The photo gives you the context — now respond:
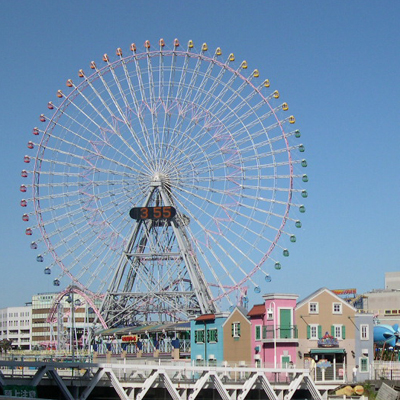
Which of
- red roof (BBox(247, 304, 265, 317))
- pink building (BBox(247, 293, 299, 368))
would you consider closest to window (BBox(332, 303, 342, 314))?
pink building (BBox(247, 293, 299, 368))

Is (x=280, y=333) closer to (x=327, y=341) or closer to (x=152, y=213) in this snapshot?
(x=327, y=341)

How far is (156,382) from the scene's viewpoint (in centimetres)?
5884

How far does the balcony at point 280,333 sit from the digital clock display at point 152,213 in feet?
101

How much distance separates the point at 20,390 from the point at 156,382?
953cm

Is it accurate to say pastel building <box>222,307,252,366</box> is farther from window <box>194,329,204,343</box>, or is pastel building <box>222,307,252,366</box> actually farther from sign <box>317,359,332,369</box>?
sign <box>317,359,332,369</box>

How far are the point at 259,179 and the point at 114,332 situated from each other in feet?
76.4

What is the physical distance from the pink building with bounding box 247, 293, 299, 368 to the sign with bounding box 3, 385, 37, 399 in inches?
780

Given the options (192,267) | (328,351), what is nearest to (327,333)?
(328,351)

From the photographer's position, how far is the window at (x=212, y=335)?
249 feet

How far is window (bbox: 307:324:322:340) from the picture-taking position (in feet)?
230

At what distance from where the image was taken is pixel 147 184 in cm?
9800

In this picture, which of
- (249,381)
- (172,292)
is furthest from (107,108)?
(249,381)

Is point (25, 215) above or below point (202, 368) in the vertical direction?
above

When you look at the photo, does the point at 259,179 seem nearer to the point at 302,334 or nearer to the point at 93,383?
the point at 302,334
